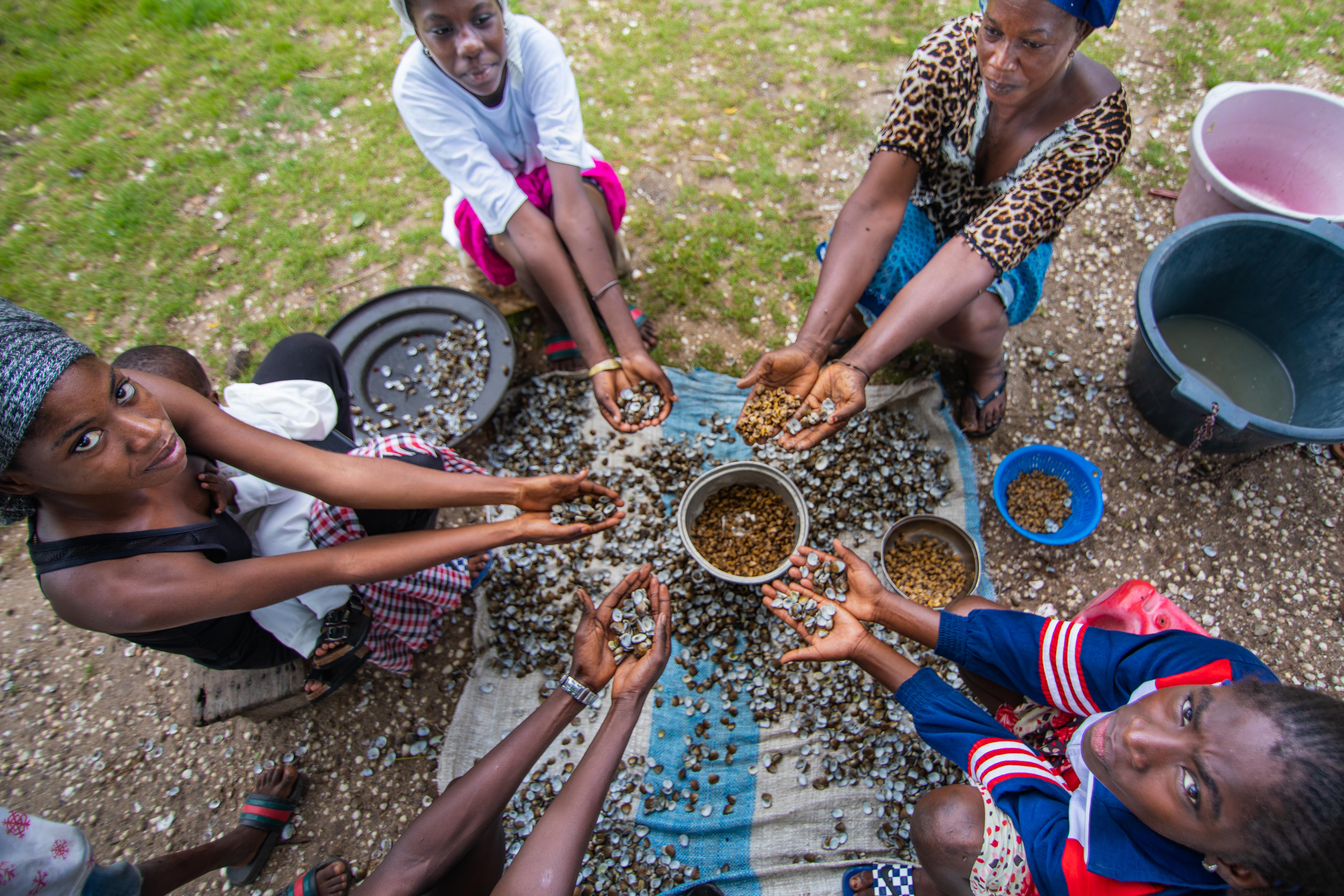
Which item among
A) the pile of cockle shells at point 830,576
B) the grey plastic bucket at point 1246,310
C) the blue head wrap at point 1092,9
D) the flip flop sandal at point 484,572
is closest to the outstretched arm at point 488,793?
the pile of cockle shells at point 830,576

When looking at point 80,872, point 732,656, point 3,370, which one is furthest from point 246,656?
point 732,656

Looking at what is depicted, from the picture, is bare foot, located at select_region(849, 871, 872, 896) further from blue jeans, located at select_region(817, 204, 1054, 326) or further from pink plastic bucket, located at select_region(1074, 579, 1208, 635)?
blue jeans, located at select_region(817, 204, 1054, 326)

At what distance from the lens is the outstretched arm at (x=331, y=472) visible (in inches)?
86.1

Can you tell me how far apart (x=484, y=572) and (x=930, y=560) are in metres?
2.36

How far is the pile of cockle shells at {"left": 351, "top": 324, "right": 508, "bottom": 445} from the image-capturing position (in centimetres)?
358

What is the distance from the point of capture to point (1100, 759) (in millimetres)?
1746

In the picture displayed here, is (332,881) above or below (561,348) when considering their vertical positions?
below

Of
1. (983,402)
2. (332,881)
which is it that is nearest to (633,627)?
(332,881)

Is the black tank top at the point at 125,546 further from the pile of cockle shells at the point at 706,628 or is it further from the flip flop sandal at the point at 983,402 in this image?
the flip flop sandal at the point at 983,402

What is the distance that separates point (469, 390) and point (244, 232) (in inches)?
94.8

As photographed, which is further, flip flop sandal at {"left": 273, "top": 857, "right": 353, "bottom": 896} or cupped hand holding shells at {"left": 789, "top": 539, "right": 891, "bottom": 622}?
flip flop sandal at {"left": 273, "top": 857, "right": 353, "bottom": 896}

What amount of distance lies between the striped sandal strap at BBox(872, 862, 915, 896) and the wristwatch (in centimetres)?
140

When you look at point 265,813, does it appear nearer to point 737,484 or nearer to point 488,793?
point 488,793

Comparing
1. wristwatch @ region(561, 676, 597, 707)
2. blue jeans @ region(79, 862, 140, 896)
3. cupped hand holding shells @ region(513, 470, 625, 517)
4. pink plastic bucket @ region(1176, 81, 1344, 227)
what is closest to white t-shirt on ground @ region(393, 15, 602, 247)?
cupped hand holding shells @ region(513, 470, 625, 517)
